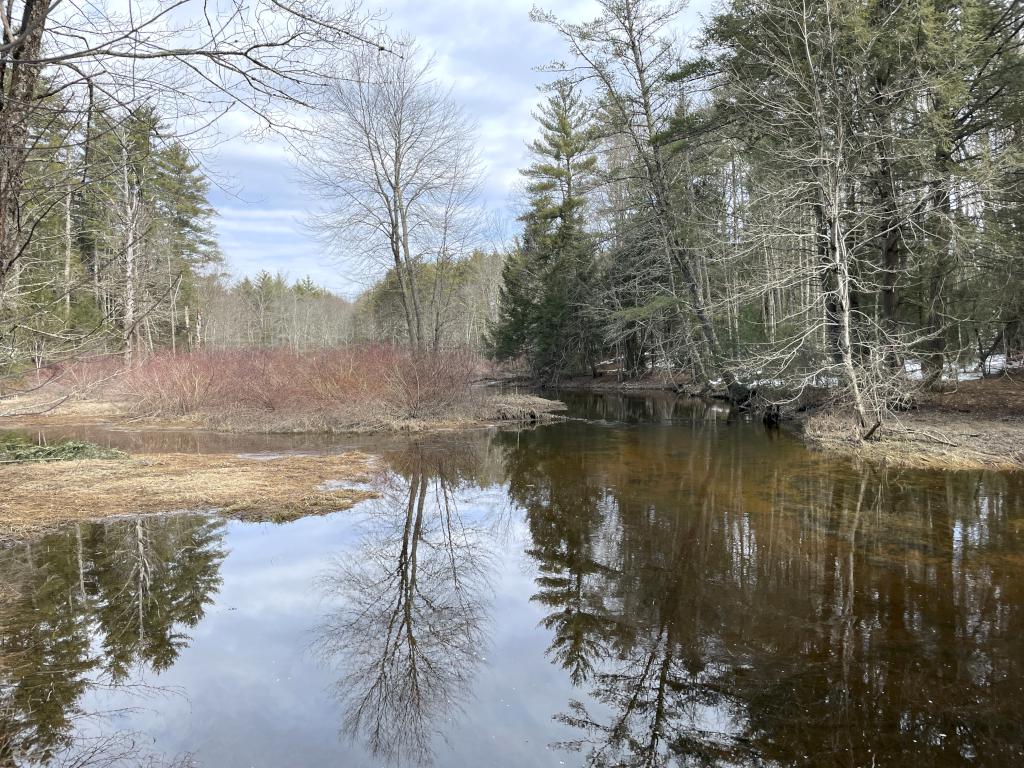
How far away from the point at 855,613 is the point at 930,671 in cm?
89

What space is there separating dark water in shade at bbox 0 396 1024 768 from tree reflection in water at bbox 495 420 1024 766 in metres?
0.02

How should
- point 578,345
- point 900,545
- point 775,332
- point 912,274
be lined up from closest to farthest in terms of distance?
1. point 900,545
2. point 912,274
3. point 775,332
4. point 578,345

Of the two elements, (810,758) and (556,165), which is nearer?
(810,758)

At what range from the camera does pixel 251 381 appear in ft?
57.9

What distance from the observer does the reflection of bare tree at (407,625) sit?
3811mm

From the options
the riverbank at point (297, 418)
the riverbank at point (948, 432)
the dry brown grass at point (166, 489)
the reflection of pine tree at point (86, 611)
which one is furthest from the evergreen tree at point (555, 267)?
the reflection of pine tree at point (86, 611)

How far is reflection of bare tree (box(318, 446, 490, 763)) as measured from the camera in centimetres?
381

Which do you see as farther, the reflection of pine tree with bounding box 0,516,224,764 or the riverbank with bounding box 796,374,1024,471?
the riverbank with bounding box 796,374,1024,471

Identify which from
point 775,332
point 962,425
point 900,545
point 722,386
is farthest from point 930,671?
point 722,386

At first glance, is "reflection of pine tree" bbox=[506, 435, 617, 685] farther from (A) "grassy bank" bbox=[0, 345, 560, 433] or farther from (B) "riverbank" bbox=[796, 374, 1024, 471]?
(A) "grassy bank" bbox=[0, 345, 560, 433]

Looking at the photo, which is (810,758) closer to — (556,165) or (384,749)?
(384,749)

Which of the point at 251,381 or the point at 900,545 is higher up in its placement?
the point at 251,381

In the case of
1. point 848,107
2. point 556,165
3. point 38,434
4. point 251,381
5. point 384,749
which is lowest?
point 384,749

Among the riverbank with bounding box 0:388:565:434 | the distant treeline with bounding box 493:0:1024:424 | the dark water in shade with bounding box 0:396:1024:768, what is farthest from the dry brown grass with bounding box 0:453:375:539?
the distant treeline with bounding box 493:0:1024:424
